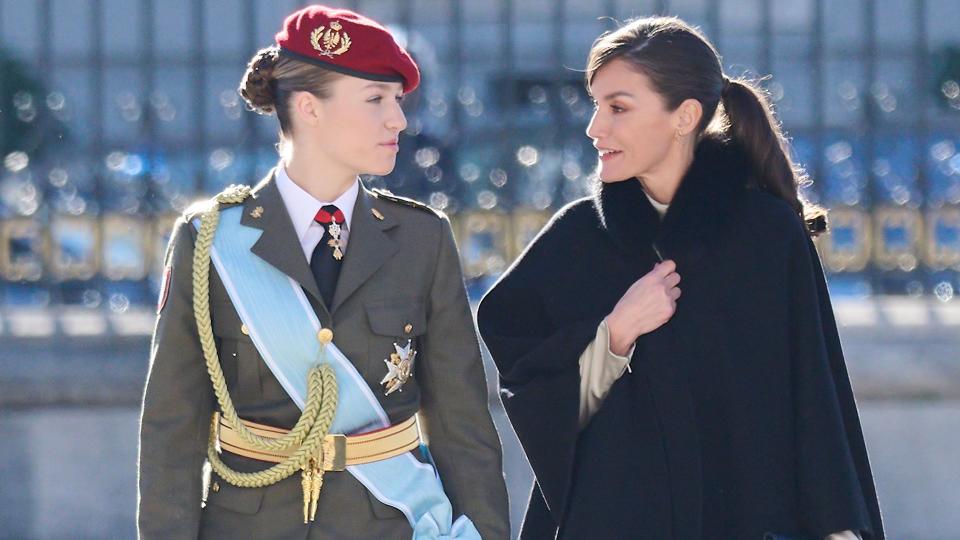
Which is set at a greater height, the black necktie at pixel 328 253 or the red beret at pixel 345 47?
the red beret at pixel 345 47

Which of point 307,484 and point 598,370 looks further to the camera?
point 598,370

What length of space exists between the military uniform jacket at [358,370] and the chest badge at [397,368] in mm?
17

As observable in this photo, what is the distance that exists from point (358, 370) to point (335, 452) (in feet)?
0.55

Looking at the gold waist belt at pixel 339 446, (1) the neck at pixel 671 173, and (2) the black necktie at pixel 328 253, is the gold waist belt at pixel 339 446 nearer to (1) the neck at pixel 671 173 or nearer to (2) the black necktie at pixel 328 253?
(2) the black necktie at pixel 328 253

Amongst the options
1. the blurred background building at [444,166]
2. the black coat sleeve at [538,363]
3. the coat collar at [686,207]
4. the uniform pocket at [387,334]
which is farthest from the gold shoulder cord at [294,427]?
the blurred background building at [444,166]

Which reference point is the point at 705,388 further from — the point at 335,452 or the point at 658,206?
the point at 335,452

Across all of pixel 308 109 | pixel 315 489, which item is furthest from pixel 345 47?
pixel 315 489

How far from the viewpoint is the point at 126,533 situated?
5973 millimetres

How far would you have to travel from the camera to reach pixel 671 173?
3889mm

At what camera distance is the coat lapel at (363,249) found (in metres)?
3.47

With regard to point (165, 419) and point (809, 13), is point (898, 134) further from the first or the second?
point (165, 419)

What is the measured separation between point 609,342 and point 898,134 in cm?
246

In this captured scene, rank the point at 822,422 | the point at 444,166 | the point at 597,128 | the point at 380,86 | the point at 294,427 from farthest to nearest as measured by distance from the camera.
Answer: the point at 444,166, the point at 597,128, the point at 822,422, the point at 380,86, the point at 294,427

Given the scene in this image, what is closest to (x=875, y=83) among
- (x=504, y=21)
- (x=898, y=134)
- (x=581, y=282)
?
(x=898, y=134)
